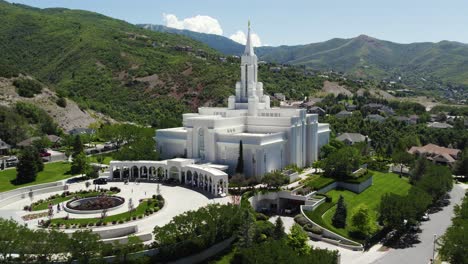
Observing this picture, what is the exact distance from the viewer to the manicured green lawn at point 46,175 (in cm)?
5747

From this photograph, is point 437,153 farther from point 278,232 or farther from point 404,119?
point 278,232

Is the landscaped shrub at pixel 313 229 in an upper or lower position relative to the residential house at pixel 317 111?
lower

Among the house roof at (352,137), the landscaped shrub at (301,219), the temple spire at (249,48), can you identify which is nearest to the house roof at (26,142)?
the temple spire at (249,48)

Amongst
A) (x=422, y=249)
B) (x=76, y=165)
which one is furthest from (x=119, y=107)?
(x=422, y=249)

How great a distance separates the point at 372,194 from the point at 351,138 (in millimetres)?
32388

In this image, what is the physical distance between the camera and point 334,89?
520 feet

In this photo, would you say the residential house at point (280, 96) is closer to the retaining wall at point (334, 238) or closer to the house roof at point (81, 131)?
A: the house roof at point (81, 131)

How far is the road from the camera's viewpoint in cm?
4012

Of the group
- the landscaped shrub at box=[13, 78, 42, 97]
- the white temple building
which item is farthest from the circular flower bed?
the landscaped shrub at box=[13, 78, 42, 97]

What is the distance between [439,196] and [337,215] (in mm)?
20340

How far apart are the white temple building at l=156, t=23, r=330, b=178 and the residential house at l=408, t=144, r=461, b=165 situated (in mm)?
20906

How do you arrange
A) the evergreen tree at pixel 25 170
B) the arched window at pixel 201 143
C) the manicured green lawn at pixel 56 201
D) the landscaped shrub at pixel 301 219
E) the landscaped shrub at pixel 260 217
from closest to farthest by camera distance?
the manicured green lawn at pixel 56 201 → the landscaped shrub at pixel 301 219 → the landscaped shrub at pixel 260 217 → the evergreen tree at pixel 25 170 → the arched window at pixel 201 143

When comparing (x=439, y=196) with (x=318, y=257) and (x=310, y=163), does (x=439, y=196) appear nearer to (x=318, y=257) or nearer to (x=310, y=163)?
(x=310, y=163)

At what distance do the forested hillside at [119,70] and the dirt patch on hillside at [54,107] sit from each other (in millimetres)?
5549
